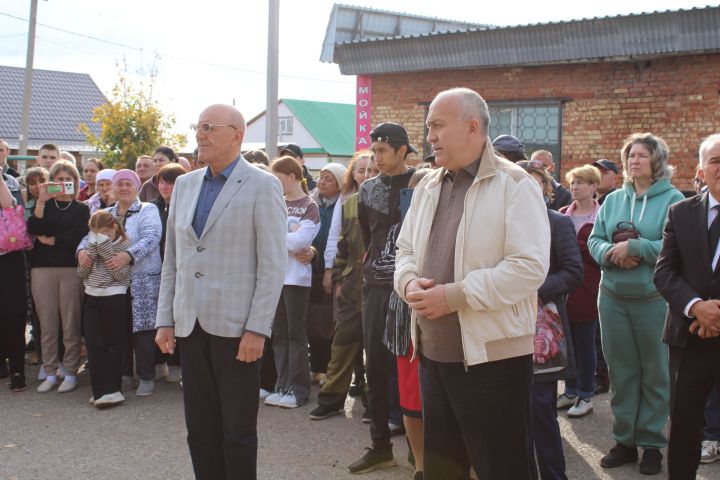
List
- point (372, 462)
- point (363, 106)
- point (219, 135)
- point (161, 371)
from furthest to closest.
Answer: point (363, 106), point (161, 371), point (372, 462), point (219, 135)

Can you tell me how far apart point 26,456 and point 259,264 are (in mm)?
2832

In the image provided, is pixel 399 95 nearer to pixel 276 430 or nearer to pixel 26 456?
pixel 276 430

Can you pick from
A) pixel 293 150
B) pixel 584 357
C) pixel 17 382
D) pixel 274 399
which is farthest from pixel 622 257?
pixel 17 382

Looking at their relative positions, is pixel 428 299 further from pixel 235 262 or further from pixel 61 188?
pixel 61 188

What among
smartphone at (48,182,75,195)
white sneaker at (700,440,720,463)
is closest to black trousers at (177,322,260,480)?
white sneaker at (700,440,720,463)

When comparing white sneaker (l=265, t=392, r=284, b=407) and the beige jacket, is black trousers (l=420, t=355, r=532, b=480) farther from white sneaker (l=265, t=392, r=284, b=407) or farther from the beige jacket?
white sneaker (l=265, t=392, r=284, b=407)

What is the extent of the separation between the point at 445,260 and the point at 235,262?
1.14 m

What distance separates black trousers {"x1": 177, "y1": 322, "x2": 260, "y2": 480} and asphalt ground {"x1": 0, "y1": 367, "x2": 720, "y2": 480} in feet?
3.93

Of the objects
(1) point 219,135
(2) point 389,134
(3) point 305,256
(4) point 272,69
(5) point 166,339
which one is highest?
(4) point 272,69

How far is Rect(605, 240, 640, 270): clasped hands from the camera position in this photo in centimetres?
536

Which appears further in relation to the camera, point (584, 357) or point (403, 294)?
point (584, 357)

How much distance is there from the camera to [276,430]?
20.5 ft

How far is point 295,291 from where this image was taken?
23.1ft

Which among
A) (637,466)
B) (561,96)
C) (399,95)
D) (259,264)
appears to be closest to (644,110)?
(561,96)
